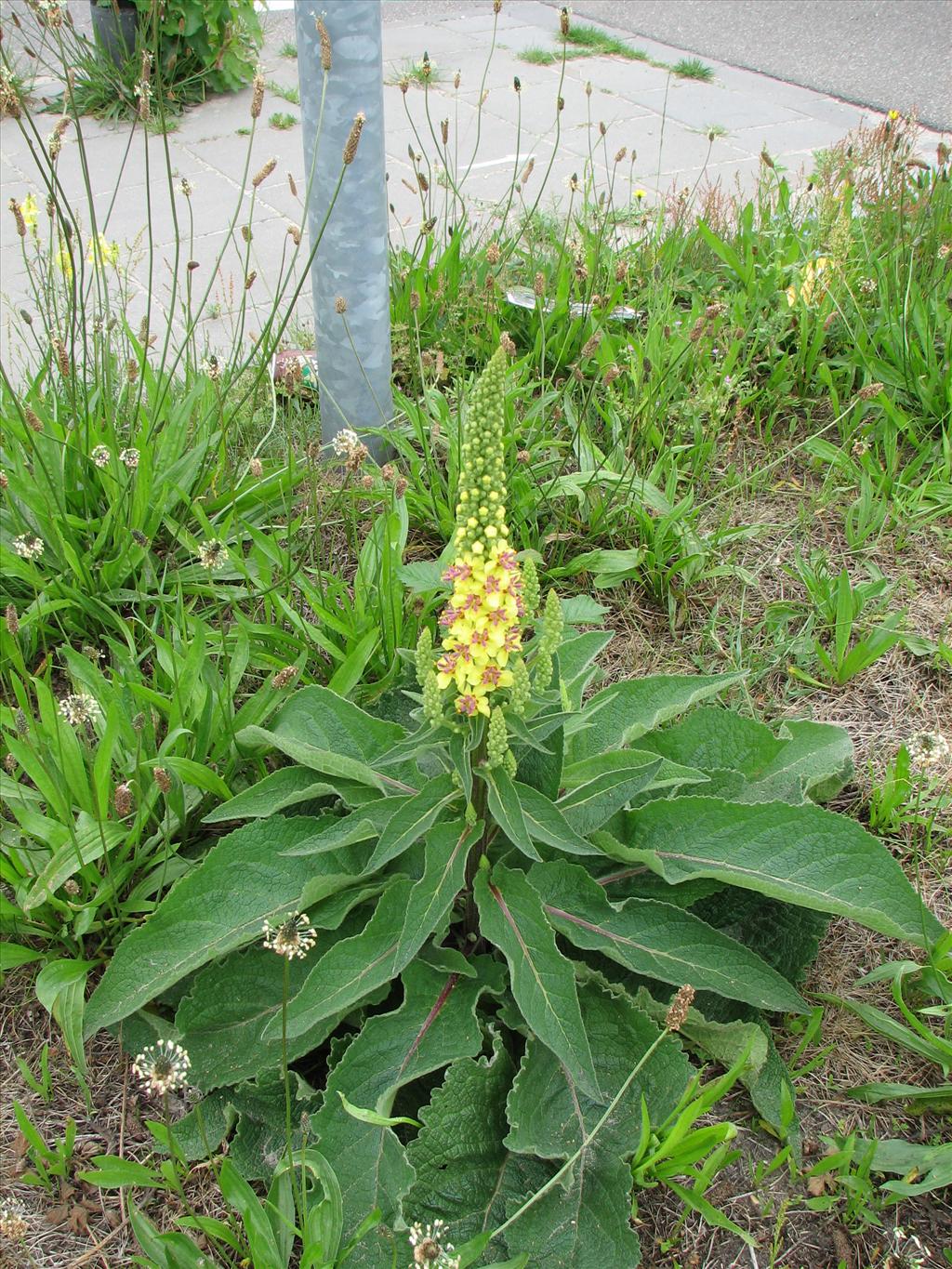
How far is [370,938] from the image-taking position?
1.93 meters

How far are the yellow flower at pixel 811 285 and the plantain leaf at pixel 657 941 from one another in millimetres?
2508

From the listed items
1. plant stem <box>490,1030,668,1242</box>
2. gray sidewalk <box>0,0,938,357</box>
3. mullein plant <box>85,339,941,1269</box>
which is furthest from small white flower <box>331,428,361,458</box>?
gray sidewalk <box>0,0,938,357</box>

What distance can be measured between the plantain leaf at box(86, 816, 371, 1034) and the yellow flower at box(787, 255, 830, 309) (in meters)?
2.61

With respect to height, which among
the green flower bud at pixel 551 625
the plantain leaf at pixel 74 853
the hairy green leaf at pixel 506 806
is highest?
the green flower bud at pixel 551 625

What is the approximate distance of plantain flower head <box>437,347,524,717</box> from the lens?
1565mm

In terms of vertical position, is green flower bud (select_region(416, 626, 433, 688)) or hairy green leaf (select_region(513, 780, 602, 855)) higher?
green flower bud (select_region(416, 626, 433, 688))

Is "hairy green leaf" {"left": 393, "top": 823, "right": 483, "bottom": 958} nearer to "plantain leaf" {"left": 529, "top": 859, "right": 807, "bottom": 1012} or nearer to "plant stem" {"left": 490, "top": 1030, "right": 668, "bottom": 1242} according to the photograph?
"plantain leaf" {"left": 529, "top": 859, "right": 807, "bottom": 1012}

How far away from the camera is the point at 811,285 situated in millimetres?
3695

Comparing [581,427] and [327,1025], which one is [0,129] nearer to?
[581,427]

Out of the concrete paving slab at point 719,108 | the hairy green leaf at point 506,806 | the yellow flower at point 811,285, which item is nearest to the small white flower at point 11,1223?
the hairy green leaf at point 506,806

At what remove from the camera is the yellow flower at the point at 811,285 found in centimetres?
367

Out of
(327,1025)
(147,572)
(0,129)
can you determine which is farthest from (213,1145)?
(0,129)

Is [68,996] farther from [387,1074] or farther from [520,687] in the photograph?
[520,687]

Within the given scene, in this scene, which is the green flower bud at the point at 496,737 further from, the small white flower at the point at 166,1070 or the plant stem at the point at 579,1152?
the small white flower at the point at 166,1070
